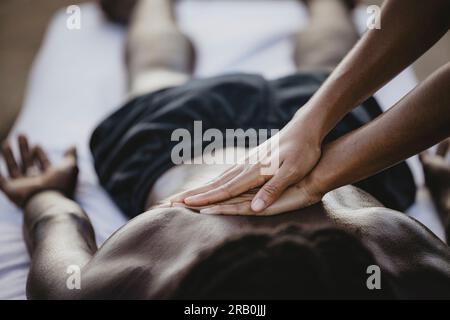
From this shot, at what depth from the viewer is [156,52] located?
1366 millimetres

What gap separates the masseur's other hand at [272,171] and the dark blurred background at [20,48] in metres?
1.21

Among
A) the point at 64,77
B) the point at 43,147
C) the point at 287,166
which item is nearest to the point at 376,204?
the point at 287,166

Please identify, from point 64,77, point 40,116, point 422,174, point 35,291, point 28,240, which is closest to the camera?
point 35,291

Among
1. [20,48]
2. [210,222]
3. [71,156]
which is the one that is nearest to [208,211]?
[210,222]

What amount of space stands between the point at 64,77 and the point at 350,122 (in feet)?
2.83

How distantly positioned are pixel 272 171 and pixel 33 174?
0.61 metres

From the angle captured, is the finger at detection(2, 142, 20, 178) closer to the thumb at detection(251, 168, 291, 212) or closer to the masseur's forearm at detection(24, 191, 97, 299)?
the masseur's forearm at detection(24, 191, 97, 299)

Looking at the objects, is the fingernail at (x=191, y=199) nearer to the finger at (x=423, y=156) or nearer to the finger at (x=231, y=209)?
the finger at (x=231, y=209)

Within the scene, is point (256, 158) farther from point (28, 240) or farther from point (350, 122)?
point (28, 240)

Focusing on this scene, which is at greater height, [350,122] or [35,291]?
[350,122]

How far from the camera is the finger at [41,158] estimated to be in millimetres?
1158

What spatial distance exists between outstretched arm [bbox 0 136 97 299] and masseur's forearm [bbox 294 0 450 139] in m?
0.44

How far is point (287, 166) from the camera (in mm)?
784

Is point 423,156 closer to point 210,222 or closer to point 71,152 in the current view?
point 210,222
